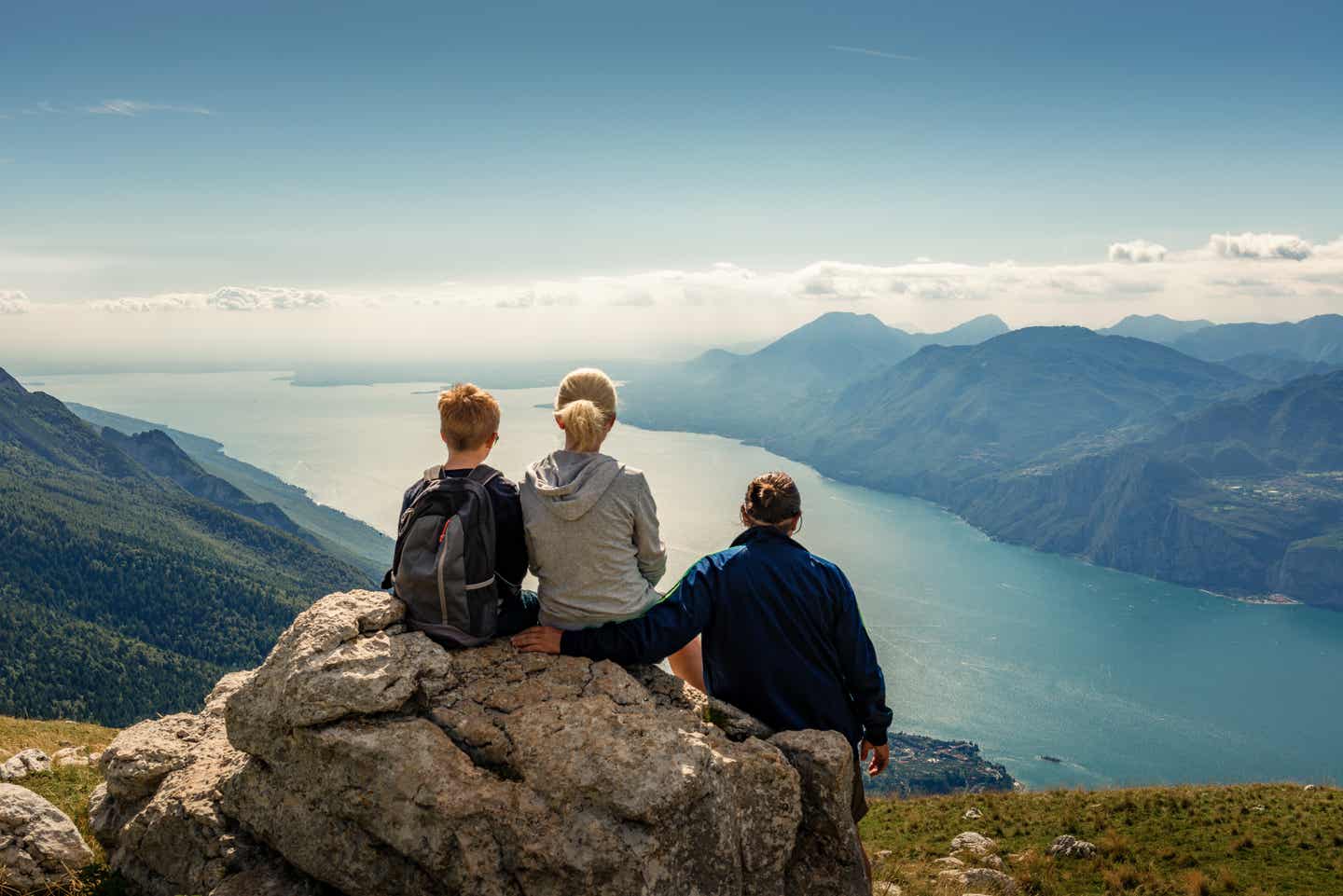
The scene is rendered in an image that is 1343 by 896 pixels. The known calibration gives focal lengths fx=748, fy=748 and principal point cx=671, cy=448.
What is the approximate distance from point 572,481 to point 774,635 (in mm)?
2476

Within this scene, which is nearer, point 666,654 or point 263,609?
point 666,654

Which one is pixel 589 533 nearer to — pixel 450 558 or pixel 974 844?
pixel 450 558

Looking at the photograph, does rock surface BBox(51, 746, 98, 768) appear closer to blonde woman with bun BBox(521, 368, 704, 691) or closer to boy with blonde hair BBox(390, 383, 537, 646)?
boy with blonde hair BBox(390, 383, 537, 646)

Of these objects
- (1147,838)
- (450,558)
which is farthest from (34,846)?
(1147,838)

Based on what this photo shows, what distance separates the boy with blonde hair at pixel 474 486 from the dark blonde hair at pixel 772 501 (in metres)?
A: 2.25

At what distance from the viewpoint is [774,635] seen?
7.21m

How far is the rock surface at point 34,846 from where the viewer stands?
7.25 metres

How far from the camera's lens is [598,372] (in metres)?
7.05

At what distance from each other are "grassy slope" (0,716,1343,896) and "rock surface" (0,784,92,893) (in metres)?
0.42

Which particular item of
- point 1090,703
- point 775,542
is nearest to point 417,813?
point 775,542

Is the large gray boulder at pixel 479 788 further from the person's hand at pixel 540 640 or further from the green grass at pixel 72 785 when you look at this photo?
the green grass at pixel 72 785

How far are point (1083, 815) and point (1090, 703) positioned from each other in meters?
130

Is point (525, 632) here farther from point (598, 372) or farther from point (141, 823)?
point (141, 823)

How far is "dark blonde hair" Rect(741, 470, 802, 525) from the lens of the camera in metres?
7.22
